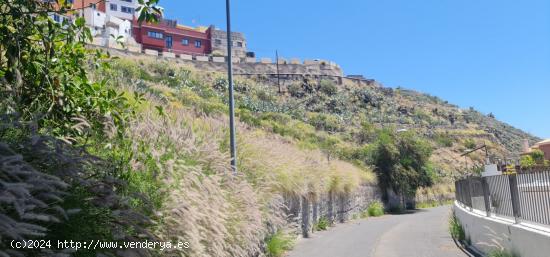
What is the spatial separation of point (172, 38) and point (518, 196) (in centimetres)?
9188

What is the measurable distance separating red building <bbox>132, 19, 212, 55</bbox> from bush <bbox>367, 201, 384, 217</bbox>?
2483 inches

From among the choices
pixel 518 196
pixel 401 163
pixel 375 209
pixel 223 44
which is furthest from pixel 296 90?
pixel 518 196

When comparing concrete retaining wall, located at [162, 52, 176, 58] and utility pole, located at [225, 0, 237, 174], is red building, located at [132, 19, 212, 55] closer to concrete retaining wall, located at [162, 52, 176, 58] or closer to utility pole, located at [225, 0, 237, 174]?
concrete retaining wall, located at [162, 52, 176, 58]

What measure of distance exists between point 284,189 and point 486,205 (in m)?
5.42

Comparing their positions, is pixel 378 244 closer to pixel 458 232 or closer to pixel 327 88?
pixel 458 232

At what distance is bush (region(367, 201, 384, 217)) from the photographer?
111 ft

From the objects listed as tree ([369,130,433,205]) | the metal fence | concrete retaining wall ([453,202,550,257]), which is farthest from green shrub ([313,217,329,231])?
tree ([369,130,433,205])

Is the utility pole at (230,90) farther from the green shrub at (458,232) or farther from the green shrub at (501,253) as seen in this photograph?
the green shrub at (458,232)

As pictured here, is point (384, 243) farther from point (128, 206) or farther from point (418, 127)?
point (418, 127)

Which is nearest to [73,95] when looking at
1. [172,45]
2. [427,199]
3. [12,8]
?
[12,8]

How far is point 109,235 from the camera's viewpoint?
468 centimetres

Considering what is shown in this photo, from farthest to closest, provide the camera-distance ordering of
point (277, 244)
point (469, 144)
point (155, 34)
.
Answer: point (155, 34)
point (469, 144)
point (277, 244)

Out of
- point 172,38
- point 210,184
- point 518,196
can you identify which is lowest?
point 518,196

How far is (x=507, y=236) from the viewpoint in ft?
32.8
